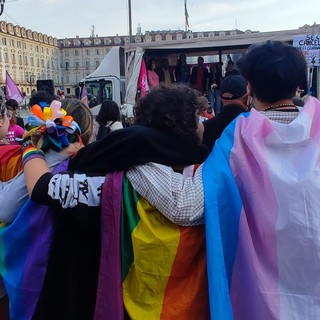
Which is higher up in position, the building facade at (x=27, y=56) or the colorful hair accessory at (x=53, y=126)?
the building facade at (x=27, y=56)

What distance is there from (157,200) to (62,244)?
482 mm

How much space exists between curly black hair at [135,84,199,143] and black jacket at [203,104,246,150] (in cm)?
192

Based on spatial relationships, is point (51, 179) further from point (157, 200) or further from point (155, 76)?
point (155, 76)

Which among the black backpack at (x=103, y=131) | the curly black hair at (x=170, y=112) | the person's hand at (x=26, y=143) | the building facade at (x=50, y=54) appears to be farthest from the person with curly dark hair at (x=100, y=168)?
the building facade at (x=50, y=54)

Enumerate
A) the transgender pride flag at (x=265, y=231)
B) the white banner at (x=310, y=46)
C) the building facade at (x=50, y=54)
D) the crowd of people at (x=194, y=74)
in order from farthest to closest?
1. the building facade at (x=50, y=54)
2. the crowd of people at (x=194, y=74)
3. the white banner at (x=310, y=46)
4. the transgender pride flag at (x=265, y=231)

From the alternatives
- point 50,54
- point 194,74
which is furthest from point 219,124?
point 50,54

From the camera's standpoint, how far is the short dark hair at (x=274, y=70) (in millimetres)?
1651

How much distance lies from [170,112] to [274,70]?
1.41 ft

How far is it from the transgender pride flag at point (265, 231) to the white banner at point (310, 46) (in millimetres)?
7773

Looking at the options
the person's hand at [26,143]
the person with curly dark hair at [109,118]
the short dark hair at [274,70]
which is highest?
the short dark hair at [274,70]

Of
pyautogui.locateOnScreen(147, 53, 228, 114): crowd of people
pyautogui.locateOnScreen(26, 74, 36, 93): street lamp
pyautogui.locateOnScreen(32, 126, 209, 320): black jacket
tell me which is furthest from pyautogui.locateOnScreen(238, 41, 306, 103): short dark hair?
pyautogui.locateOnScreen(26, 74, 36, 93): street lamp

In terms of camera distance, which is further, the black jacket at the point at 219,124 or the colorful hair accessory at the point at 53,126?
the black jacket at the point at 219,124

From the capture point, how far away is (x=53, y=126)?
1.76 m

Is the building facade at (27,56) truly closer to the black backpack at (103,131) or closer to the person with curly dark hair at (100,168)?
the black backpack at (103,131)
